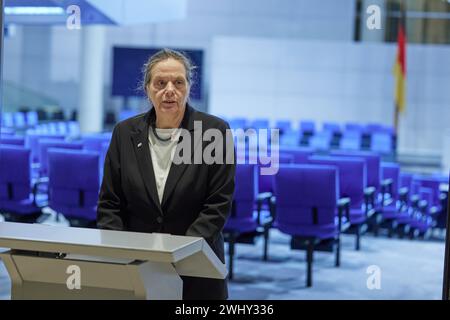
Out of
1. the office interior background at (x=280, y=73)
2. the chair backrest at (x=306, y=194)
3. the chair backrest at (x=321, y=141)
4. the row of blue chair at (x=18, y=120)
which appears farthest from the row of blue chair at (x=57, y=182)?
the chair backrest at (x=321, y=141)

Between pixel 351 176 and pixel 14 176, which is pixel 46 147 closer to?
pixel 14 176

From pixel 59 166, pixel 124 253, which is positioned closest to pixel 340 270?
pixel 59 166

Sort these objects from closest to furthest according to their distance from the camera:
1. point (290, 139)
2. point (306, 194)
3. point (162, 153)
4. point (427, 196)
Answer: point (162, 153) → point (306, 194) → point (427, 196) → point (290, 139)

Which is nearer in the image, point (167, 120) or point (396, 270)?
point (167, 120)

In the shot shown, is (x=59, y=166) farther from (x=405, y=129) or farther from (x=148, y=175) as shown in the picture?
(x=405, y=129)

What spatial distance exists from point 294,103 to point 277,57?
134 centimetres

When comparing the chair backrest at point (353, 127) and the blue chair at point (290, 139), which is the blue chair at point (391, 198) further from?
the chair backrest at point (353, 127)

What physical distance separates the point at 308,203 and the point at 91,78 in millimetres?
12941

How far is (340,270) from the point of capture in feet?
20.9

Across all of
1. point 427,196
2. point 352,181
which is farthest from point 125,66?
point 352,181

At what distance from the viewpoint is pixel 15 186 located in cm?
596

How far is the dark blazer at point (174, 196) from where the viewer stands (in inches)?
106

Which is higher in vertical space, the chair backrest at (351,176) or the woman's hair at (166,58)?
the woman's hair at (166,58)

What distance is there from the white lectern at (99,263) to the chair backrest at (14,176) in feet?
12.5
